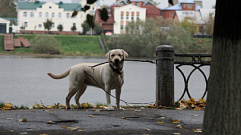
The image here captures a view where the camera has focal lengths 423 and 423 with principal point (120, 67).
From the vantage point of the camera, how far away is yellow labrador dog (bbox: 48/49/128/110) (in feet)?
22.8

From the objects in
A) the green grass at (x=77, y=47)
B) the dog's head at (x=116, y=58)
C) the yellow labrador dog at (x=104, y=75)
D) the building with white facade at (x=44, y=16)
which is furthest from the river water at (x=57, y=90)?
the building with white facade at (x=44, y=16)

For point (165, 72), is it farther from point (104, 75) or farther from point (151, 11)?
point (151, 11)

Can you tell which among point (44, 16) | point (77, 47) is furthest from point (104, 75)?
point (44, 16)

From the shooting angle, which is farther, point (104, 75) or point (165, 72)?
point (165, 72)

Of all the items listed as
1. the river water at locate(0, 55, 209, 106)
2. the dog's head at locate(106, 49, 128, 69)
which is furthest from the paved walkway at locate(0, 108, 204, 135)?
the river water at locate(0, 55, 209, 106)

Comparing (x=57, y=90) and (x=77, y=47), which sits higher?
(x=77, y=47)

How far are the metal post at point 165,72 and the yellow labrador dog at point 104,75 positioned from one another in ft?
2.55

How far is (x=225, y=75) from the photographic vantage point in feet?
13.4

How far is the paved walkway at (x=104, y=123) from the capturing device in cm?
491

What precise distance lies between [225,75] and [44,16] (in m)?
96.7

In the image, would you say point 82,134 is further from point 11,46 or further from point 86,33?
point 86,33

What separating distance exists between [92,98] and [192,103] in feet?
30.7

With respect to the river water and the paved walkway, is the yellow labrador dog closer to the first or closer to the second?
the paved walkway

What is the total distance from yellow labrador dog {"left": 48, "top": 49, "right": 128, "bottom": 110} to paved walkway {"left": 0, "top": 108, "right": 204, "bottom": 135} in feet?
1.50
